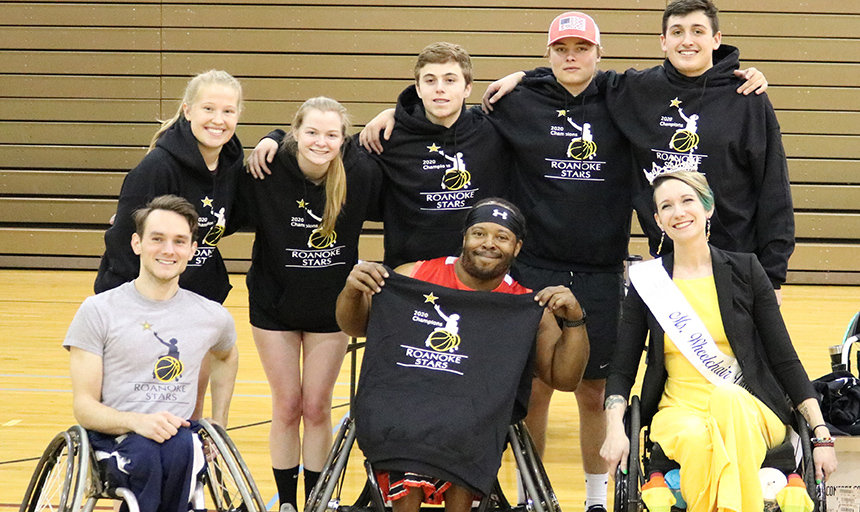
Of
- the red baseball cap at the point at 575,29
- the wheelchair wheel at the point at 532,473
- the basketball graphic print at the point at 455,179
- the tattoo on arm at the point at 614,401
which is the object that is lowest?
the wheelchair wheel at the point at 532,473

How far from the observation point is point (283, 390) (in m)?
3.16

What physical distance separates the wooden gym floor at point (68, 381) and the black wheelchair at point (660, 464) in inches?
40.7

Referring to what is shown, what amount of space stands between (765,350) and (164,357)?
1.69 m

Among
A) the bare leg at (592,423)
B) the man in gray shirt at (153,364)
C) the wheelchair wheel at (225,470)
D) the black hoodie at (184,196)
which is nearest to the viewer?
the wheelchair wheel at (225,470)

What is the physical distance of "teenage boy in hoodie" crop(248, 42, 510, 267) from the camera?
3.12 meters

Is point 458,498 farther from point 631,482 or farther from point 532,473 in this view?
point 631,482

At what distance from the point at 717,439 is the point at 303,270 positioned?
4.79 feet

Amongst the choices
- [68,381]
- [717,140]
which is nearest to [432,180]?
[717,140]

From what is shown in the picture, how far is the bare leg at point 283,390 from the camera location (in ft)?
10.4

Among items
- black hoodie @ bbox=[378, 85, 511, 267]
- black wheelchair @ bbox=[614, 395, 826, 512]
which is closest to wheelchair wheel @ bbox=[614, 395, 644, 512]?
black wheelchair @ bbox=[614, 395, 826, 512]

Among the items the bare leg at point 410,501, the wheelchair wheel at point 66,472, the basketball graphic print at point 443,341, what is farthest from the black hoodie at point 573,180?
the wheelchair wheel at point 66,472

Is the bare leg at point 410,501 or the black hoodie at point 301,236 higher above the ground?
the black hoodie at point 301,236

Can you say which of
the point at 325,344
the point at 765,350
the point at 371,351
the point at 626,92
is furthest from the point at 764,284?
the point at 325,344

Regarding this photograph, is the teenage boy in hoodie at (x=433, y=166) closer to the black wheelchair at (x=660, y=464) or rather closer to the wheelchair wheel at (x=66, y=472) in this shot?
the black wheelchair at (x=660, y=464)
